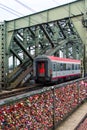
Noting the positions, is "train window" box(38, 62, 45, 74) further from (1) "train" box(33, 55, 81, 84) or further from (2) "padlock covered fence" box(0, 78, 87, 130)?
(2) "padlock covered fence" box(0, 78, 87, 130)

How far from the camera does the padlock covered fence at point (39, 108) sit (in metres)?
3.98

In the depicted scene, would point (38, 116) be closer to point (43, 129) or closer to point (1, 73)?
point (43, 129)

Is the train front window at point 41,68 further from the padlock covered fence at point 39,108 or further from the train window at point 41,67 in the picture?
the padlock covered fence at point 39,108

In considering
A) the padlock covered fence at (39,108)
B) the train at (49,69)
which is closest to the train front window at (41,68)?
the train at (49,69)

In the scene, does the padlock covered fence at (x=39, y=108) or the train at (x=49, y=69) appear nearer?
the padlock covered fence at (x=39, y=108)

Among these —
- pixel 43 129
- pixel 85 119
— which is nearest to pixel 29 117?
pixel 43 129

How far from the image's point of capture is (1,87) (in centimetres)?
2128

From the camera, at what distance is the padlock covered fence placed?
13.1ft

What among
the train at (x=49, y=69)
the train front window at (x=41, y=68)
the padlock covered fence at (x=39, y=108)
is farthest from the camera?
the train front window at (x=41, y=68)

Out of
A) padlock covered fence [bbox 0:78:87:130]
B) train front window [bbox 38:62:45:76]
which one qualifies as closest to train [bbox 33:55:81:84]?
train front window [bbox 38:62:45:76]

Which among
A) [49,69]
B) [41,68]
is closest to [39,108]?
[49,69]

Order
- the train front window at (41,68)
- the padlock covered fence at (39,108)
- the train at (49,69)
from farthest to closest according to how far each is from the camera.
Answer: the train front window at (41,68), the train at (49,69), the padlock covered fence at (39,108)

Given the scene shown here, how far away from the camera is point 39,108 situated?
201 inches

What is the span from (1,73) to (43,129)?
1676cm
